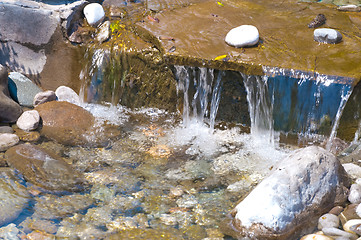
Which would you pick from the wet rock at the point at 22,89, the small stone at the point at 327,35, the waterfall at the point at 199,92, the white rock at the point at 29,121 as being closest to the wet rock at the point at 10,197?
the white rock at the point at 29,121

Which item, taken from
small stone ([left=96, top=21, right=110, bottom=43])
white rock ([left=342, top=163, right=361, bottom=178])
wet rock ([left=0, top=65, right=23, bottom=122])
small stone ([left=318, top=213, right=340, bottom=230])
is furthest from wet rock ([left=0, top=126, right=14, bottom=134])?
white rock ([left=342, top=163, right=361, bottom=178])

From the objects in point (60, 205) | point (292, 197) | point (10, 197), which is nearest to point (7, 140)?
point (10, 197)

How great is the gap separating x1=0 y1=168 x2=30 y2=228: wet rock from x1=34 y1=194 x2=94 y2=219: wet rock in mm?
140

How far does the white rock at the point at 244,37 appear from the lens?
5.29 m

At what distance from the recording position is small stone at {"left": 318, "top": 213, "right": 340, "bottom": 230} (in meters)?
3.60

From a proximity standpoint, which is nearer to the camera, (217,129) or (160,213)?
(160,213)

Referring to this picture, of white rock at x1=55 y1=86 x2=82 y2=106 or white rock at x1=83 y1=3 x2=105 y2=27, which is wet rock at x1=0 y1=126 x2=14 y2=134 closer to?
white rock at x1=55 y1=86 x2=82 y2=106

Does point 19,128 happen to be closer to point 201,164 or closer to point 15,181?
point 15,181

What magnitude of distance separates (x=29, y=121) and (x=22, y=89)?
91cm

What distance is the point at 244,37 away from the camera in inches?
208

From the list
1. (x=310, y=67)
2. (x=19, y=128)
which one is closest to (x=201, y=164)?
(x=310, y=67)

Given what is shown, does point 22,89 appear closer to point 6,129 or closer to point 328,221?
point 6,129

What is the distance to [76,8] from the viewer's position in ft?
20.2

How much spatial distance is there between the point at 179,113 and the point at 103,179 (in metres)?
1.68
